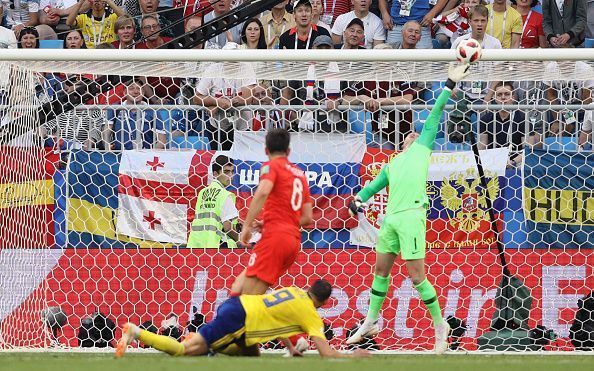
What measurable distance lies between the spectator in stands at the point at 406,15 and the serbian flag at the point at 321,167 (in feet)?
10.6

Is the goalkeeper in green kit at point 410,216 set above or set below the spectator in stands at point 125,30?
below

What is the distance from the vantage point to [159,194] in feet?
39.5

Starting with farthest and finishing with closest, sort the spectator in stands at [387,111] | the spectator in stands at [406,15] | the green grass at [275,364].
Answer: the spectator in stands at [406,15], the spectator in stands at [387,111], the green grass at [275,364]

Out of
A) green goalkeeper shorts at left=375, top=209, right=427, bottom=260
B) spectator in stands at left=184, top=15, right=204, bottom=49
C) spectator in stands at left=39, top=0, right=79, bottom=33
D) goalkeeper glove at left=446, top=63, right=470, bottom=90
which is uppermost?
spectator in stands at left=39, top=0, right=79, bottom=33

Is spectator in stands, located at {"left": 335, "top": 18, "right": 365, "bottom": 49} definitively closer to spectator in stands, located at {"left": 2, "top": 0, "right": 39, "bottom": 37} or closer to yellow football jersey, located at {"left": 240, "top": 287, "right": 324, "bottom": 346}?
spectator in stands, located at {"left": 2, "top": 0, "right": 39, "bottom": 37}

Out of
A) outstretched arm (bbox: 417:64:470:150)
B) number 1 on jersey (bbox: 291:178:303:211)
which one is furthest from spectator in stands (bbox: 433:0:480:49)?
number 1 on jersey (bbox: 291:178:303:211)

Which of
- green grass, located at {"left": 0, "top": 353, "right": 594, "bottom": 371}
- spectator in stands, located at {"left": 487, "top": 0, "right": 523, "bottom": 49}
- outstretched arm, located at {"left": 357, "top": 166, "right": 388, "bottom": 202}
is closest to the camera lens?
green grass, located at {"left": 0, "top": 353, "right": 594, "bottom": 371}

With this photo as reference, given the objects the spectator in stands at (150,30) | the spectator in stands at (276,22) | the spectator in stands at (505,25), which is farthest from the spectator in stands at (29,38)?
the spectator in stands at (505,25)

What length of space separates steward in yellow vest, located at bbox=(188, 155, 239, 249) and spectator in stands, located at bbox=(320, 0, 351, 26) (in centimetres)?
405

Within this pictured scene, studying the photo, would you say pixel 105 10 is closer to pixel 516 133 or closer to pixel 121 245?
pixel 121 245

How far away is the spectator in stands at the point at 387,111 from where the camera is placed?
12.0 m

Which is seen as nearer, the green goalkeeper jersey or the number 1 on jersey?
the number 1 on jersey

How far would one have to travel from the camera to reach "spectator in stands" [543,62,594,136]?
12.0m

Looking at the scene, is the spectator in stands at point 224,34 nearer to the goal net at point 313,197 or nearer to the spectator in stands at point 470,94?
the goal net at point 313,197
